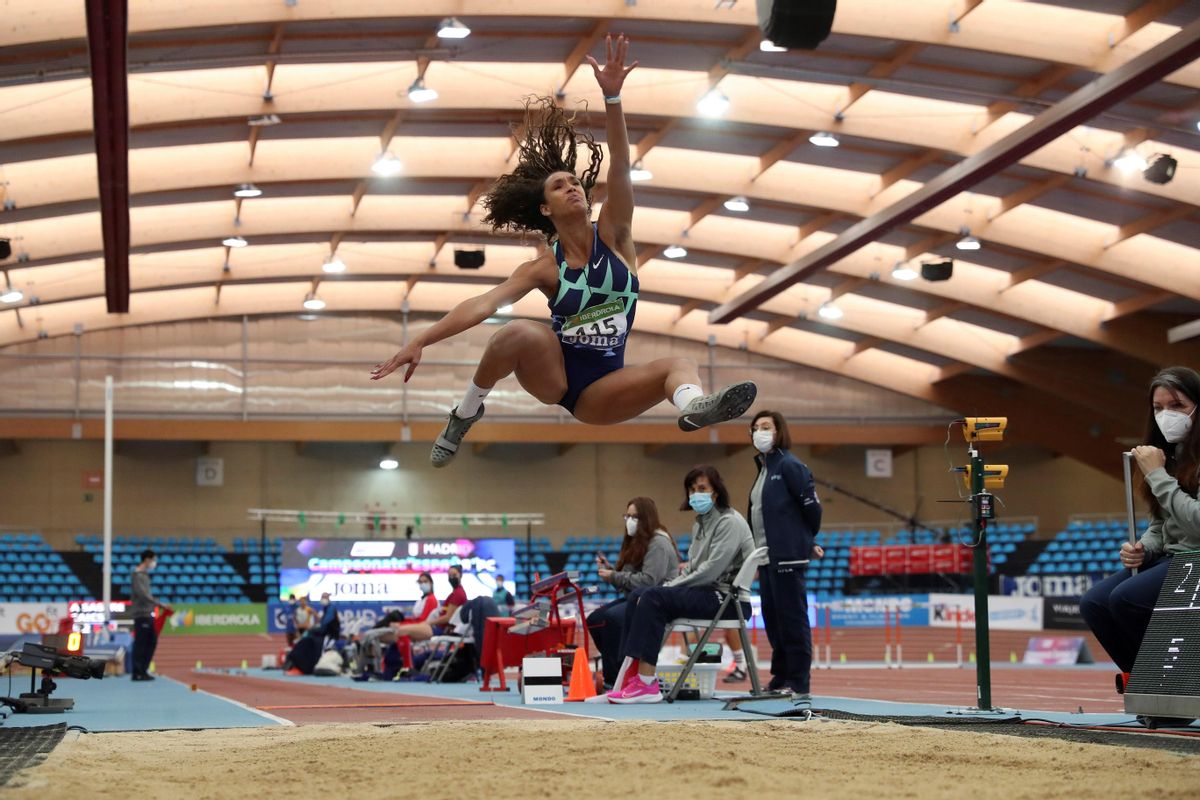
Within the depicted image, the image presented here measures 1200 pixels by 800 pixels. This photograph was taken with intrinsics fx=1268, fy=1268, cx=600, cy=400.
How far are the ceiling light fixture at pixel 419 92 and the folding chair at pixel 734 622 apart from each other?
28.8 ft

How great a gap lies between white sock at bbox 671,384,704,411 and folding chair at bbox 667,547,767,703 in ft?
9.98

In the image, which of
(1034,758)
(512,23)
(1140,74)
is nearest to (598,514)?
(512,23)

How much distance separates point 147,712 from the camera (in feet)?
26.7

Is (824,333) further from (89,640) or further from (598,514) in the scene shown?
(89,640)

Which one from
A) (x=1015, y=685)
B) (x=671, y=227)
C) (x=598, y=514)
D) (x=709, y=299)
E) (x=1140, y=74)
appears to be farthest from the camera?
(x=598, y=514)

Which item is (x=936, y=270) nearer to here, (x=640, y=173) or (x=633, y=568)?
(x=640, y=173)

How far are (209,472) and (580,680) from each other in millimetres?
20281

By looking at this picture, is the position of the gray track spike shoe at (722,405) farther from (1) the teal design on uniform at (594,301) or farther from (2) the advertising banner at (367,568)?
(2) the advertising banner at (367,568)

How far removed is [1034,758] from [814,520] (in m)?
3.54

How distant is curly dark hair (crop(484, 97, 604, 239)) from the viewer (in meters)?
5.26

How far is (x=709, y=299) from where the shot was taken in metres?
24.4

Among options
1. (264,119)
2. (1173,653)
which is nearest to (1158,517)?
(1173,653)

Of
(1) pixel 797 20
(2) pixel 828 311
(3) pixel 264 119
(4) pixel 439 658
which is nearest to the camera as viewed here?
(1) pixel 797 20

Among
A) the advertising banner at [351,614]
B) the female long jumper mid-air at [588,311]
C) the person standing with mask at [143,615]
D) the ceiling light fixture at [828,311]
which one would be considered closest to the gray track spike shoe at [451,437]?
Answer: the female long jumper mid-air at [588,311]
